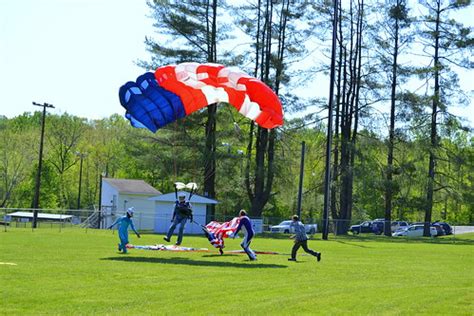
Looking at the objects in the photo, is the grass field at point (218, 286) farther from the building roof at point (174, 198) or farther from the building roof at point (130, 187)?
the building roof at point (130, 187)

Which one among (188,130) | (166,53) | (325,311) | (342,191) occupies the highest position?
(166,53)

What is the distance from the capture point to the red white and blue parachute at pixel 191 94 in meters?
20.9

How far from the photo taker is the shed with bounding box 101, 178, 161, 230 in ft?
169

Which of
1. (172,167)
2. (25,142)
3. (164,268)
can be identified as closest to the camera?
(164,268)

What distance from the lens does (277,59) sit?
54.2 m

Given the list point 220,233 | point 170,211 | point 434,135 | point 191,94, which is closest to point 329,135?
point 170,211

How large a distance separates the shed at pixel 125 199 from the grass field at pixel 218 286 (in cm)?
3062

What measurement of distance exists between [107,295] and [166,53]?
4163 cm

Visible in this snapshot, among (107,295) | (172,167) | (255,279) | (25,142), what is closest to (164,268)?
(255,279)

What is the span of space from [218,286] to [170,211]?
36.5 meters

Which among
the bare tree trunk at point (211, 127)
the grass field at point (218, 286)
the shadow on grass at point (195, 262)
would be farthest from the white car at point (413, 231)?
the shadow on grass at point (195, 262)

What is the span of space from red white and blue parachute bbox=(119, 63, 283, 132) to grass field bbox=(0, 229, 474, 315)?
4231mm

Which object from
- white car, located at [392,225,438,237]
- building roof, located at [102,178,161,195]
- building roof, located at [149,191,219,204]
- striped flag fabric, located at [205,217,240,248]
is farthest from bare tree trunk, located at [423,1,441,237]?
striped flag fabric, located at [205,217,240,248]

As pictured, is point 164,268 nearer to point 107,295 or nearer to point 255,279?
point 255,279
